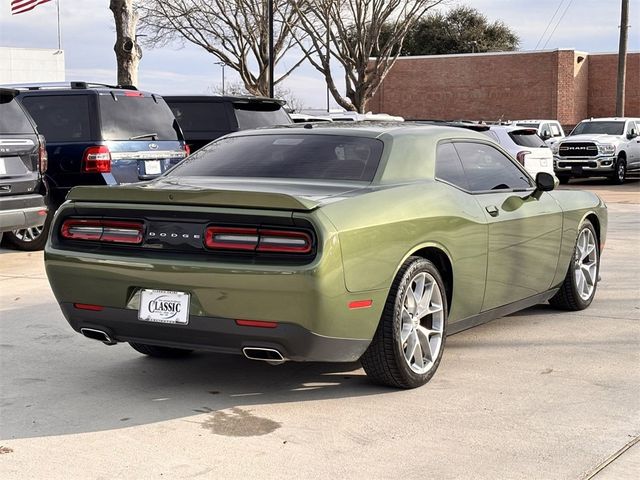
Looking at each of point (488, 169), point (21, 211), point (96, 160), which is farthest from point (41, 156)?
point (488, 169)

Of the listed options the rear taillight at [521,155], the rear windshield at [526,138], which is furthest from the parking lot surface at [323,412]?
the rear windshield at [526,138]

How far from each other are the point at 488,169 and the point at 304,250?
93.3 inches

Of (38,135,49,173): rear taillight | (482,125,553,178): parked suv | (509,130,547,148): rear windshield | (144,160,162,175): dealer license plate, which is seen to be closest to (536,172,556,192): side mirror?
(38,135,49,173): rear taillight

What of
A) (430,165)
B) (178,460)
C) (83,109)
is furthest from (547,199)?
(83,109)

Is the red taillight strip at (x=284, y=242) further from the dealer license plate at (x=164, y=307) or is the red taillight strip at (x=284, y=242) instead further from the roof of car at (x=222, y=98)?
the roof of car at (x=222, y=98)

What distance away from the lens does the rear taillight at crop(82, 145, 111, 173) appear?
11609 mm

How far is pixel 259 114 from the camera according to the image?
50.9 ft

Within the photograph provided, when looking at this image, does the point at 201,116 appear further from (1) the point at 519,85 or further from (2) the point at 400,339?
(1) the point at 519,85

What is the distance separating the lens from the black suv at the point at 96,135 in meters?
11.7

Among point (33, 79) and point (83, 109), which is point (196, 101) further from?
point (33, 79)

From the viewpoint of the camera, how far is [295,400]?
552 centimetres

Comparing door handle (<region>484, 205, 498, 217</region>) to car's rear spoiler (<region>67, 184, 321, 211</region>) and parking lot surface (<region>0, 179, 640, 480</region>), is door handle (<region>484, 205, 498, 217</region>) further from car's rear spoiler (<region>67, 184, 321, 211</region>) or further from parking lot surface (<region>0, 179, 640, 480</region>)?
car's rear spoiler (<region>67, 184, 321, 211</region>)

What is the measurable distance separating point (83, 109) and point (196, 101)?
3.59 meters

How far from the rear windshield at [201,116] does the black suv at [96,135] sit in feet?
8.92
